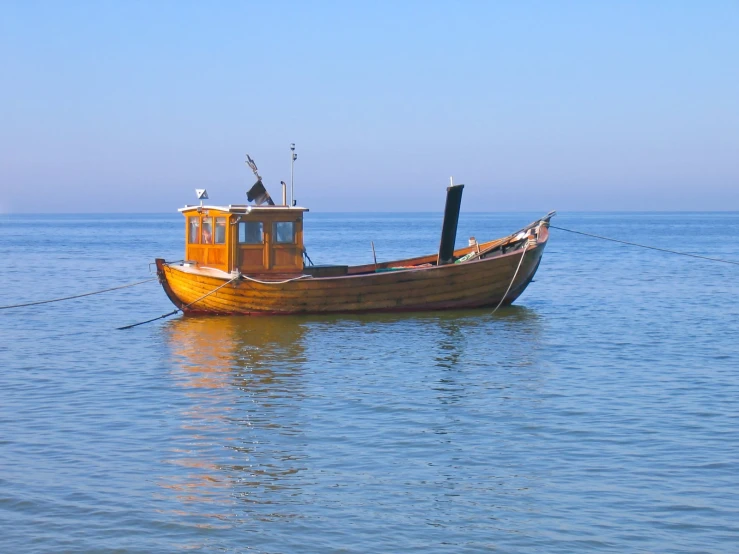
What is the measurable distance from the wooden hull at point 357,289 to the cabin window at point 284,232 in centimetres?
95

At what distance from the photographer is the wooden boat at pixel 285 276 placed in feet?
66.3

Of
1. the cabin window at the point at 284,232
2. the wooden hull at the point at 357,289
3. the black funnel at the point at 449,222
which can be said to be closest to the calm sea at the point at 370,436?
the wooden hull at the point at 357,289

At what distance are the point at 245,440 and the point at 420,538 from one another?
11.4 feet

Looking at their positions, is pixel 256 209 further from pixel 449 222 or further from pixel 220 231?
pixel 449 222

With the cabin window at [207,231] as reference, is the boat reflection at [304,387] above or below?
below

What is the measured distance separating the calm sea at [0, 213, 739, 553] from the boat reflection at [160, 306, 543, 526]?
0.15ft

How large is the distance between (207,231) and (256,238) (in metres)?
1.36

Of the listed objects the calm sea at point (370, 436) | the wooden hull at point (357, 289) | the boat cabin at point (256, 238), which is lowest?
the calm sea at point (370, 436)

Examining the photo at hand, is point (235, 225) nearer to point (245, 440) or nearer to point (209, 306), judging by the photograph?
point (209, 306)

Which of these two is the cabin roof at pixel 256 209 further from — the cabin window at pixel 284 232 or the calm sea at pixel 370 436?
the calm sea at pixel 370 436

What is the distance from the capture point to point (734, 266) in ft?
132

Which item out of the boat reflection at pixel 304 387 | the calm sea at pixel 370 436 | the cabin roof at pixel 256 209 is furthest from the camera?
the cabin roof at pixel 256 209

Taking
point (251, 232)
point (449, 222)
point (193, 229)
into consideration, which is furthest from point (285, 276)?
point (449, 222)

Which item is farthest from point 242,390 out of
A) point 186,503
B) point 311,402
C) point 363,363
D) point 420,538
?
point 420,538
